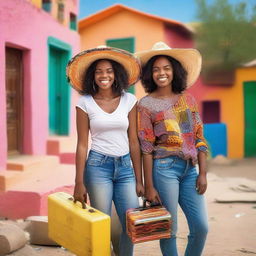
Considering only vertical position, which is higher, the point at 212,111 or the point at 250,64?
the point at 250,64

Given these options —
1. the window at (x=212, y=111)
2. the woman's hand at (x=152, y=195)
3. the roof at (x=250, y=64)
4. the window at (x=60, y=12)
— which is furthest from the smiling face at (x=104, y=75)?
the window at (x=212, y=111)

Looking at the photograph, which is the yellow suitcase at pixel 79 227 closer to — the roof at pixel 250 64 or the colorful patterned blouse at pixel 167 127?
the colorful patterned blouse at pixel 167 127

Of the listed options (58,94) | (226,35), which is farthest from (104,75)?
(226,35)

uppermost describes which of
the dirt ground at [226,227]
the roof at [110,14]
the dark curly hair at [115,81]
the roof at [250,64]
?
the roof at [110,14]

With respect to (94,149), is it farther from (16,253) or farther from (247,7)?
(247,7)

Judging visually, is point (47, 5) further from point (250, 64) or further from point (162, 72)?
point (250, 64)

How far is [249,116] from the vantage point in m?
13.9

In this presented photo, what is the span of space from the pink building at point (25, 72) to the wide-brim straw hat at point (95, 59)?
2860 millimetres

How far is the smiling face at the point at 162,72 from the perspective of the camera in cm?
300

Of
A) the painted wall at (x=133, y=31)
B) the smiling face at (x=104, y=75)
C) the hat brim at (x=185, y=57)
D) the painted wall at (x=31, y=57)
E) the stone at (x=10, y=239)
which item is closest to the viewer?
the smiling face at (x=104, y=75)

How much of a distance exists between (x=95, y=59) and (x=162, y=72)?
1.70 ft

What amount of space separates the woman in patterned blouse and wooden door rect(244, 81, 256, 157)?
11.2 m

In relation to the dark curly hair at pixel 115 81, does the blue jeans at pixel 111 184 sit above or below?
below

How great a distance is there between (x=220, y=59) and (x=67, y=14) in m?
7.14
